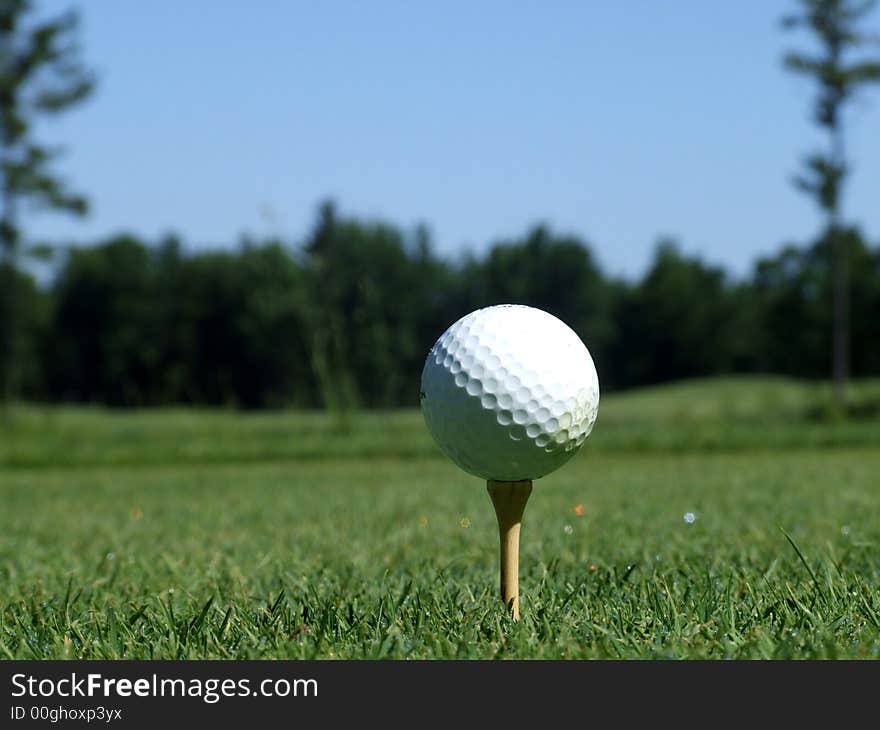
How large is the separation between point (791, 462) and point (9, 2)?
2123 centimetres

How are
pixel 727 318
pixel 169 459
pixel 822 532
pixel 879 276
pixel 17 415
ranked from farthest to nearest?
pixel 727 318 < pixel 879 276 < pixel 17 415 < pixel 169 459 < pixel 822 532

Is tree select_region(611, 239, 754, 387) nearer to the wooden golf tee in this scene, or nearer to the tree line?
the tree line

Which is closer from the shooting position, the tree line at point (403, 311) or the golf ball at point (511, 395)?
the golf ball at point (511, 395)

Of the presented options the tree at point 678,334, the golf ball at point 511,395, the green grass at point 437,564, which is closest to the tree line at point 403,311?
the tree at point 678,334

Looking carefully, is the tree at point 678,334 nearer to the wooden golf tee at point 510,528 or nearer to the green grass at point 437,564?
the green grass at point 437,564

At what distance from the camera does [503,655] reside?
1.83 meters

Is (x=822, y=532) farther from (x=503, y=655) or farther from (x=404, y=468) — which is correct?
(x=404, y=468)

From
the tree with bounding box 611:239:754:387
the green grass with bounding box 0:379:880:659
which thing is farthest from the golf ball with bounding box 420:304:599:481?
the tree with bounding box 611:239:754:387

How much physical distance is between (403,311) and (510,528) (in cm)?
4585

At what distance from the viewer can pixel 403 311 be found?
47812 mm

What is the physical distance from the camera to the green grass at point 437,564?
203 cm

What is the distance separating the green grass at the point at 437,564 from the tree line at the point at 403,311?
3249 cm

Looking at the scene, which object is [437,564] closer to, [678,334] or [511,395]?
[511,395]
